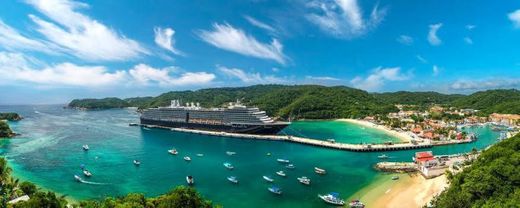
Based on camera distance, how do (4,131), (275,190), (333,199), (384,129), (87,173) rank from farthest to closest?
(384,129) → (4,131) → (87,173) → (275,190) → (333,199)

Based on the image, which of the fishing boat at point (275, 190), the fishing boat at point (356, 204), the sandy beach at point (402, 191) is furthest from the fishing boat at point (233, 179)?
the fishing boat at point (356, 204)

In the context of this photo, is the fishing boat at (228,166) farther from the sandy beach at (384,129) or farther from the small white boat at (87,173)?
the sandy beach at (384,129)

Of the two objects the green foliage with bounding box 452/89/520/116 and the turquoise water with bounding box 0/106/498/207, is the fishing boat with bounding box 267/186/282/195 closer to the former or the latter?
the turquoise water with bounding box 0/106/498/207

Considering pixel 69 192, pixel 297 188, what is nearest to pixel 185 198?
pixel 297 188

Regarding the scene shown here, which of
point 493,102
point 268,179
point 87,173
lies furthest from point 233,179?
point 493,102

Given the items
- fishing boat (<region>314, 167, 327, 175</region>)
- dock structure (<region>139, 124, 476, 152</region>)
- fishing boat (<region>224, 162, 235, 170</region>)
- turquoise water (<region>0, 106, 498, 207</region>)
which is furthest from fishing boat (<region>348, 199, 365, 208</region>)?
dock structure (<region>139, 124, 476, 152</region>)

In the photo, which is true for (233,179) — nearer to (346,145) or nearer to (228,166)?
(228,166)

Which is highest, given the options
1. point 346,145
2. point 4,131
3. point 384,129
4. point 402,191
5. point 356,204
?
point 384,129
